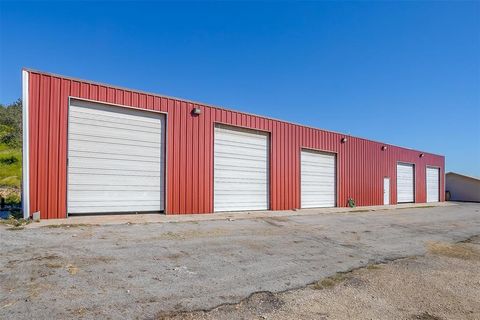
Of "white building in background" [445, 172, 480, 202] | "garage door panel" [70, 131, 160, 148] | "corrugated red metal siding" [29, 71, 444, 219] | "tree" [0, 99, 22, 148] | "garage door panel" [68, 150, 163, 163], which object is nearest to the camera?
"corrugated red metal siding" [29, 71, 444, 219]

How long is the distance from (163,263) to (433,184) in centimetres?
3046

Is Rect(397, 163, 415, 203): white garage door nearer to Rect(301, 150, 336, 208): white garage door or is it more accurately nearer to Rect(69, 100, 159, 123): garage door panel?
Rect(301, 150, 336, 208): white garage door

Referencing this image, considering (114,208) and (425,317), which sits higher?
(114,208)

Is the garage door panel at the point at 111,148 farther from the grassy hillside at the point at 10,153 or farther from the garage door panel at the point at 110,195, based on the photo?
the grassy hillside at the point at 10,153

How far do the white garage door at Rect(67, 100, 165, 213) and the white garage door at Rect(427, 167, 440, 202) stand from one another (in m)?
26.0

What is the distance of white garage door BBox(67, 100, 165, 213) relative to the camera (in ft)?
33.4

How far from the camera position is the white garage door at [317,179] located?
17078 mm

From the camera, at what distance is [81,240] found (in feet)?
23.5

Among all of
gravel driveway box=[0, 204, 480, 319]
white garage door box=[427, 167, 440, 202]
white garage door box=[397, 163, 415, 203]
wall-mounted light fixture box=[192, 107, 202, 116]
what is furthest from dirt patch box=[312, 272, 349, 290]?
white garage door box=[427, 167, 440, 202]

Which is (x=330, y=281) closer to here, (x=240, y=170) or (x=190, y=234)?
(x=190, y=234)

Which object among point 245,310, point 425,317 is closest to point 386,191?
point 425,317

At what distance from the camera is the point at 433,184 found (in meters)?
30.5

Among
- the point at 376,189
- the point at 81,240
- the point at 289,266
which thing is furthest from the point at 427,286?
the point at 376,189

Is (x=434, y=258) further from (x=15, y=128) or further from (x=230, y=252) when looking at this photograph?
(x=15, y=128)
